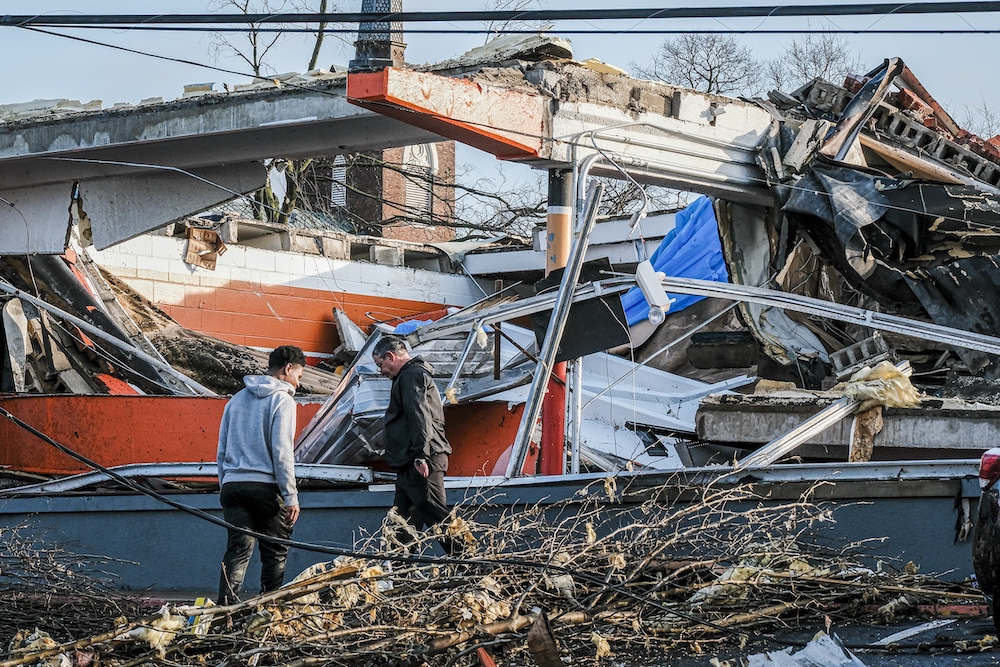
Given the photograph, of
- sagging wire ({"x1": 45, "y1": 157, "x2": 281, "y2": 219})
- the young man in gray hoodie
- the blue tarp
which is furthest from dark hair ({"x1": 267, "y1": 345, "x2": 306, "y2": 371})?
the blue tarp

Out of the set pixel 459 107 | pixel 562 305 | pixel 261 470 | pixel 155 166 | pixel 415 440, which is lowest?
pixel 261 470

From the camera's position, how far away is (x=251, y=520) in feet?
22.1

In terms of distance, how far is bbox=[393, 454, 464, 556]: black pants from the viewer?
7090 mm

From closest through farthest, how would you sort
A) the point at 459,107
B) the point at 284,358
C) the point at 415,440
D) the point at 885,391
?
the point at 284,358, the point at 415,440, the point at 885,391, the point at 459,107

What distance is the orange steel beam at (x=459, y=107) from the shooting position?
8234 millimetres

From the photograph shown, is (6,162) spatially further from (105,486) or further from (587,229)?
(587,229)

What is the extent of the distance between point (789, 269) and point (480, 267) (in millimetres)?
9480

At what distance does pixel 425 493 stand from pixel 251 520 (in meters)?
1.03

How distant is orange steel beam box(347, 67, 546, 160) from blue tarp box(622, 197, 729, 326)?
4438mm

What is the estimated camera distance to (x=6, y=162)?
11.8 meters

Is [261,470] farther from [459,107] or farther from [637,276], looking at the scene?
[459,107]

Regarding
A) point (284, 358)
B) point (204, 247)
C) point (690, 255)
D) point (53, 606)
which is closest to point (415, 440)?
point (284, 358)

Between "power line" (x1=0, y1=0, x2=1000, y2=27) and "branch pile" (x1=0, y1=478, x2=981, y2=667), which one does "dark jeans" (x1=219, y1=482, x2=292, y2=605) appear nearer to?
"branch pile" (x1=0, y1=478, x2=981, y2=667)

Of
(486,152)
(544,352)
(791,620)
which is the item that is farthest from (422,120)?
(791,620)
